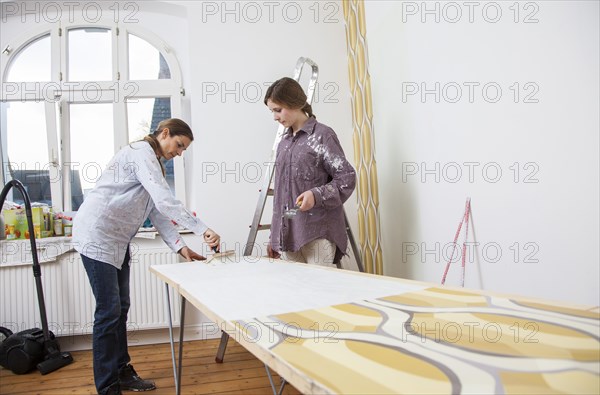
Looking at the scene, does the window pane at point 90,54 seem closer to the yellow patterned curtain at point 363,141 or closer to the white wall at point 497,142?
the yellow patterned curtain at point 363,141

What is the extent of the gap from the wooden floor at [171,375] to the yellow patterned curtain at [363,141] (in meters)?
0.94

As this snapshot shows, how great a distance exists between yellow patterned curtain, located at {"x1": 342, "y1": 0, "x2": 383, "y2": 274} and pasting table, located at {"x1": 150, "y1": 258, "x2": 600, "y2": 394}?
5.09 feet

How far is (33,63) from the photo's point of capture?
3139 mm

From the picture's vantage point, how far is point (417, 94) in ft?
6.99

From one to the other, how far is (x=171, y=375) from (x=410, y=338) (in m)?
2.04

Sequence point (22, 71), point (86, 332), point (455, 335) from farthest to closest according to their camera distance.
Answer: point (22, 71) < point (86, 332) < point (455, 335)

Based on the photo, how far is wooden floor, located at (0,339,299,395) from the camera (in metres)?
2.19

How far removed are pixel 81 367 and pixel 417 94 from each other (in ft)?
7.91

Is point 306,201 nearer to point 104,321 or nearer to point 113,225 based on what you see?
point 113,225

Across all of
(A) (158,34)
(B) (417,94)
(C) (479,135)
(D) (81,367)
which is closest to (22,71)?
(A) (158,34)

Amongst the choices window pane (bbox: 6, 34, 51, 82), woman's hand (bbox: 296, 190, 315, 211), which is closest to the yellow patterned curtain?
woman's hand (bbox: 296, 190, 315, 211)

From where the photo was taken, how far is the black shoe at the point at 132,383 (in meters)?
2.18

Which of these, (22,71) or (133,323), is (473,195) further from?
(22,71)

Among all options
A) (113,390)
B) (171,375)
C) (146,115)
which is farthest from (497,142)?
(146,115)
